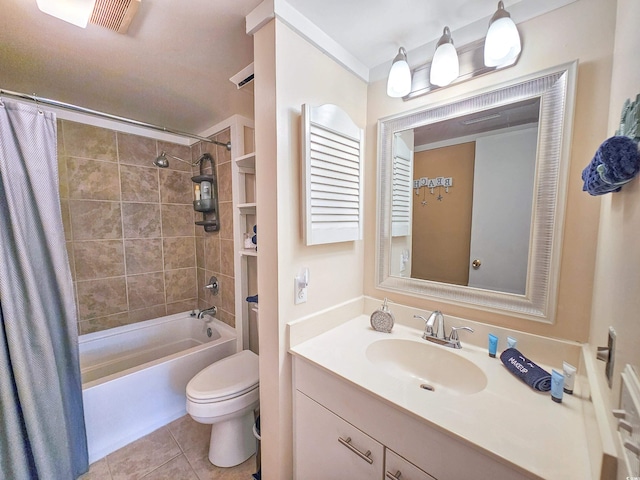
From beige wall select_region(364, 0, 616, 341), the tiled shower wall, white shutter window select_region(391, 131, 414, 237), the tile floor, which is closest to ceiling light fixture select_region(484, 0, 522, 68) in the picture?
beige wall select_region(364, 0, 616, 341)

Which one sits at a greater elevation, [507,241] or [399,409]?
[507,241]

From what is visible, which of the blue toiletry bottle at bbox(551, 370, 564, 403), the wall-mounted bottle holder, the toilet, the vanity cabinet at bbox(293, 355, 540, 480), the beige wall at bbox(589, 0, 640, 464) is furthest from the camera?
the wall-mounted bottle holder

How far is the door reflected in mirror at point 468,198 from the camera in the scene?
990mm

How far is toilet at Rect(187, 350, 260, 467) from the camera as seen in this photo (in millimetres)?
1344

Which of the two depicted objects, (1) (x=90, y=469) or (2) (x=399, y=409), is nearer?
(2) (x=399, y=409)

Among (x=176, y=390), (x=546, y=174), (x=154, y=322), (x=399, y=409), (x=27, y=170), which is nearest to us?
(x=399, y=409)

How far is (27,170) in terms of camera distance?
3.87 ft

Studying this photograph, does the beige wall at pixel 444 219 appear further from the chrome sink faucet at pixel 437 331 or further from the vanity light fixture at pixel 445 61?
the vanity light fixture at pixel 445 61

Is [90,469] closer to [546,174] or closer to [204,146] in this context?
[204,146]

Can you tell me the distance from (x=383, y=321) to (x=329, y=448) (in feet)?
1.84

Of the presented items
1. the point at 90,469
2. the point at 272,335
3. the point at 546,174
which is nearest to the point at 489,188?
the point at 546,174

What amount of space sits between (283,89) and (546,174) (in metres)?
1.06

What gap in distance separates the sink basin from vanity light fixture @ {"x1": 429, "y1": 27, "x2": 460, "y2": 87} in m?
1.15

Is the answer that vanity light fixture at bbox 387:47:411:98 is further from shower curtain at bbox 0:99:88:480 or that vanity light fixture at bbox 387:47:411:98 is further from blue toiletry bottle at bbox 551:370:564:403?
shower curtain at bbox 0:99:88:480
